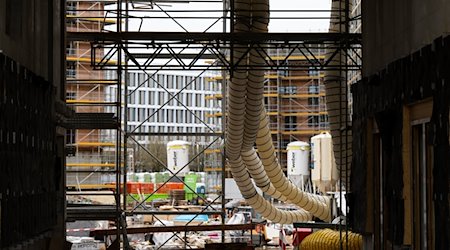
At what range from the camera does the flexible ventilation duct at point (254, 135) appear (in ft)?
69.4

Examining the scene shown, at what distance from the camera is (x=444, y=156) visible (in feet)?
34.2

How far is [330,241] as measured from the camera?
22.9 m

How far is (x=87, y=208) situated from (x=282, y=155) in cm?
3516

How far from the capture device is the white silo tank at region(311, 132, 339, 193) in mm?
39938

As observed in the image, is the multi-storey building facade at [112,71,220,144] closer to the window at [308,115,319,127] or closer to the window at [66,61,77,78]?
the window at [308,115,319,127]

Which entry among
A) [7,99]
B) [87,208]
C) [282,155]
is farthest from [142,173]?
[7,99]

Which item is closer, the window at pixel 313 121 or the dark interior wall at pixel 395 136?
the dark interior wall at pixel 395 136

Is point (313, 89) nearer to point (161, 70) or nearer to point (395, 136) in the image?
point (161, 70)

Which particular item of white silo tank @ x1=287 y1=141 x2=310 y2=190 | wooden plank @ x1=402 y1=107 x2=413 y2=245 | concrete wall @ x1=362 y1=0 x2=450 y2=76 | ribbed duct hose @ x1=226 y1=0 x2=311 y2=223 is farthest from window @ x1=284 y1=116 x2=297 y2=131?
wooden plank @ x1=402 y1=107 x2=413 y2=245

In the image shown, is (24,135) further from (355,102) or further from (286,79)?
(286,79)

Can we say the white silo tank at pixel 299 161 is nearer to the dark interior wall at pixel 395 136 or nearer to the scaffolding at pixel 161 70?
the scaffolding at pixel 161 70

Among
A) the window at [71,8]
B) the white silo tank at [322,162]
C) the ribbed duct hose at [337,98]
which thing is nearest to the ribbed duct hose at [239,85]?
the ribbed duct hose at [337,98]

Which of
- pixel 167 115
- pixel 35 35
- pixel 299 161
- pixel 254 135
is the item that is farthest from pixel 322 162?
pixel 167 115

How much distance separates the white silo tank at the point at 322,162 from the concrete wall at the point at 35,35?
22.6 metres
